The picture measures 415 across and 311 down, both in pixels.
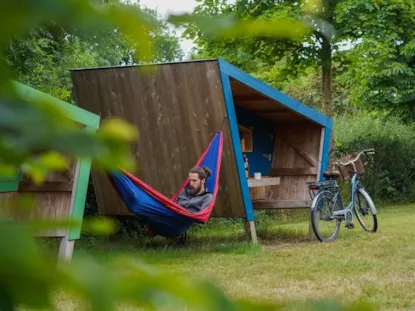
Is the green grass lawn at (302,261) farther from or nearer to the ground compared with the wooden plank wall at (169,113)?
nearer to the ground

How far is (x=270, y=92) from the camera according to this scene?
24.7 ft

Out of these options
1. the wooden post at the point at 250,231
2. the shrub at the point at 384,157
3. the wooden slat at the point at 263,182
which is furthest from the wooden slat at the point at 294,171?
the shrub at the point at 384,157

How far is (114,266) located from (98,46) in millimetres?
113

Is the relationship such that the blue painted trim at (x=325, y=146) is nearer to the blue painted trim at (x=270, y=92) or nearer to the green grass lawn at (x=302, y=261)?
the blue painted trim at (x=270, y=92)

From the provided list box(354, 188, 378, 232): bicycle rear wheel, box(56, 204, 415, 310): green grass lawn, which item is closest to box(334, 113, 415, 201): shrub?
box(56, 204, 415, 310): green grass lawn

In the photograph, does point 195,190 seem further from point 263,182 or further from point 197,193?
point 263,182

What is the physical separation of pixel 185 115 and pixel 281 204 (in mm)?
1956

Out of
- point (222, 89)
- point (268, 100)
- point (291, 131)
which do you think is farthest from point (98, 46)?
point (291, 131)

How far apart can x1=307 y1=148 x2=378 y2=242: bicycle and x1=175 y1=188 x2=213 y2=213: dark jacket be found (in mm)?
1214

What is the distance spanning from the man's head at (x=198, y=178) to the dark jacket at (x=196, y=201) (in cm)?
5

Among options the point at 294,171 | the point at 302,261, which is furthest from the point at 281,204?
the point at 302,261

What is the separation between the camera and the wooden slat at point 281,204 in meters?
8.48

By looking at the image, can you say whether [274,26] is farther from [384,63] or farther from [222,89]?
[384,63]

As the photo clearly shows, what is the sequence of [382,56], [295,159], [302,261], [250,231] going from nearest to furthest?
[302,261] → [250,231] → [295,159] → [382,56]
